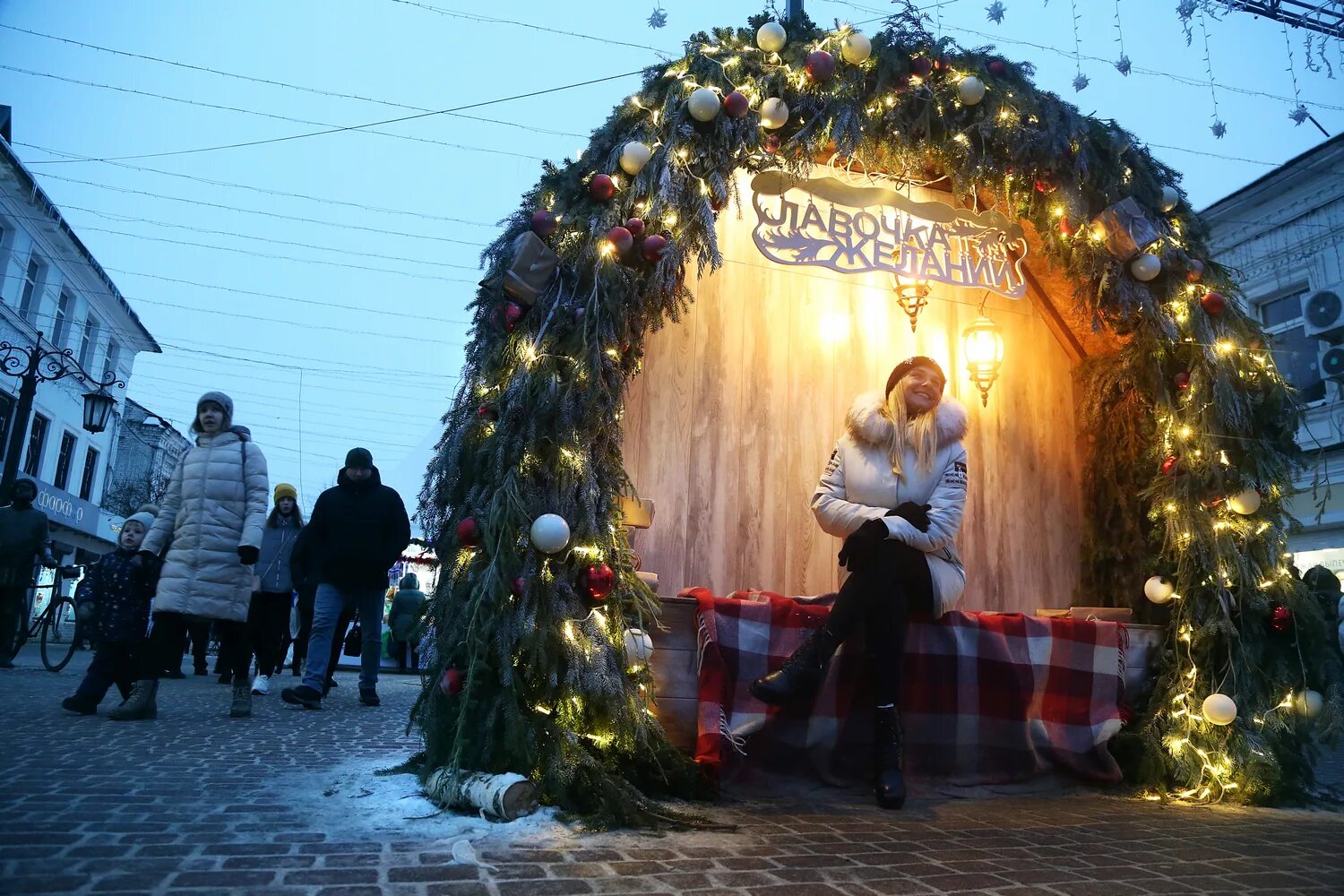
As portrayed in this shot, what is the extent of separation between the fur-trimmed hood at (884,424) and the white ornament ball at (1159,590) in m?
1.30

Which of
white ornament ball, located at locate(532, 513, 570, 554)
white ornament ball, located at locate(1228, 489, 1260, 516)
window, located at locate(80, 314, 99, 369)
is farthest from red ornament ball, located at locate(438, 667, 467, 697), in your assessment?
window, located at locate(80, 314, 99, 369)

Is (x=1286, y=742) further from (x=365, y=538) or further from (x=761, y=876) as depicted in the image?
(x=365, y=538)

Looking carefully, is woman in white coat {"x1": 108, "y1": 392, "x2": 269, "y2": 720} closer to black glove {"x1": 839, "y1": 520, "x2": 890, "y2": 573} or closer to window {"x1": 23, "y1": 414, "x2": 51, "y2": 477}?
black glove {"x1": 839, "y1": 520, "x2": 890, "y2": 573}

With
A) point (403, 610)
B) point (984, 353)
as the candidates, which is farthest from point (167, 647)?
point (403, 610)

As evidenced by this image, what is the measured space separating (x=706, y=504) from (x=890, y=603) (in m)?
1.19

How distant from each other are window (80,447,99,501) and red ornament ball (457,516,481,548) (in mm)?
26592

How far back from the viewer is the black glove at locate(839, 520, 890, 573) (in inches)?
131

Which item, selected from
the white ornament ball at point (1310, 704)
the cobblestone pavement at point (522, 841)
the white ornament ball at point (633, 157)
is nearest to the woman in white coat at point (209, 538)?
the cobblestone pavement at point (522, 841)

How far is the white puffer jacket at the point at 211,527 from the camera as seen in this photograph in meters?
4.50

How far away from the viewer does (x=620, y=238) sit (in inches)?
124

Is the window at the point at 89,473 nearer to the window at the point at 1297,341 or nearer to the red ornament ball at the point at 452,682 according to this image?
the red ornament ball at the point at 452,682

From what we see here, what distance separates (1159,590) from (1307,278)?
10811 mm

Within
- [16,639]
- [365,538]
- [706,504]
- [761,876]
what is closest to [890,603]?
[706,504]

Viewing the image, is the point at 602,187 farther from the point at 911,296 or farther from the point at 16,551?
the point at 16,551
